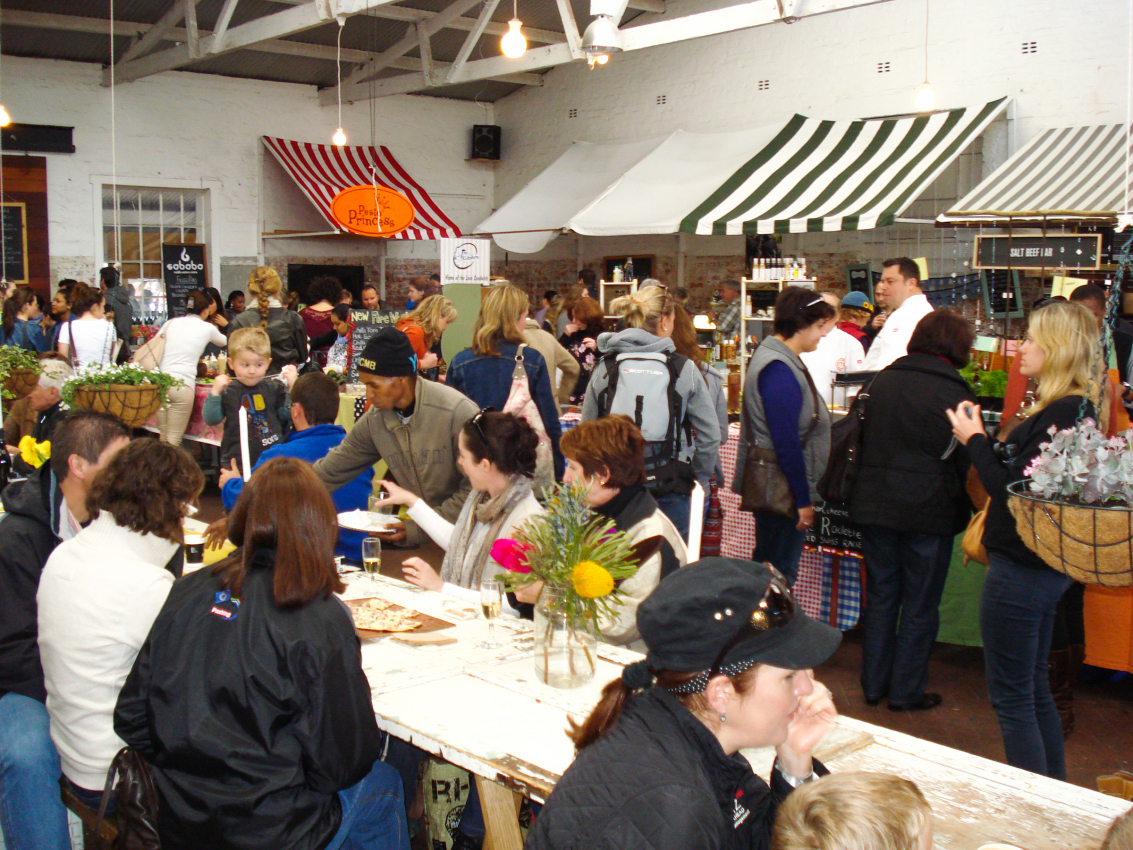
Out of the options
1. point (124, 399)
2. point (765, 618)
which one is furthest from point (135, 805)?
point (124, 399)

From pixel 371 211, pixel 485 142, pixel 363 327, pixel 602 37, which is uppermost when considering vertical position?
pixel 485 142

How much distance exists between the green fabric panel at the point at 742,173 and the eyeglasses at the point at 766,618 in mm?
8663

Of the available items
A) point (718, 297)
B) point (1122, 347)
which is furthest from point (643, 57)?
point (1122, 347)

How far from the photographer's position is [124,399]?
605cm

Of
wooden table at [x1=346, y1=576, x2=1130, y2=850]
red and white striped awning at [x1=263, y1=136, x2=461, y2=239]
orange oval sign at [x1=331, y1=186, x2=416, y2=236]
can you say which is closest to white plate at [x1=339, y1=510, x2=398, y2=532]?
wooden table at [x1=346, y1=576, x2=1130, y2=850]

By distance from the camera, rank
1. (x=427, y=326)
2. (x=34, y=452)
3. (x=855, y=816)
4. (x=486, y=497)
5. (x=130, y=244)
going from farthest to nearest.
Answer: (x=130, y=244), (x=427, y=326), (x=34, y=452), (x=486, y=497), (x=855, y=816)

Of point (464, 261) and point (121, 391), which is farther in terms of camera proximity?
point (464, 261)

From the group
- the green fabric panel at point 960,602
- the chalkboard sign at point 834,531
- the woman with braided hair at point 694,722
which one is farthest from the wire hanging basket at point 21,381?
the woman with braided hair at point 694,722

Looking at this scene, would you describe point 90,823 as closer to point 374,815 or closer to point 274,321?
point 374,815

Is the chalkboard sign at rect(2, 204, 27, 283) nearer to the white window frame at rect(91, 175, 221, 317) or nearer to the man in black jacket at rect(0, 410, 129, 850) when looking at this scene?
the white window frame at rect(91, 175, 221, 317)

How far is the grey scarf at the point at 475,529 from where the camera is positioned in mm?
3396

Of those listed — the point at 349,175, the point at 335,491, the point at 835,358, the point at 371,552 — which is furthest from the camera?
the point at 349,175

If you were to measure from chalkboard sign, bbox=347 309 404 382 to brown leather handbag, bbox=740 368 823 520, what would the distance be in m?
4.16

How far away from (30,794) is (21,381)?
393 cm
